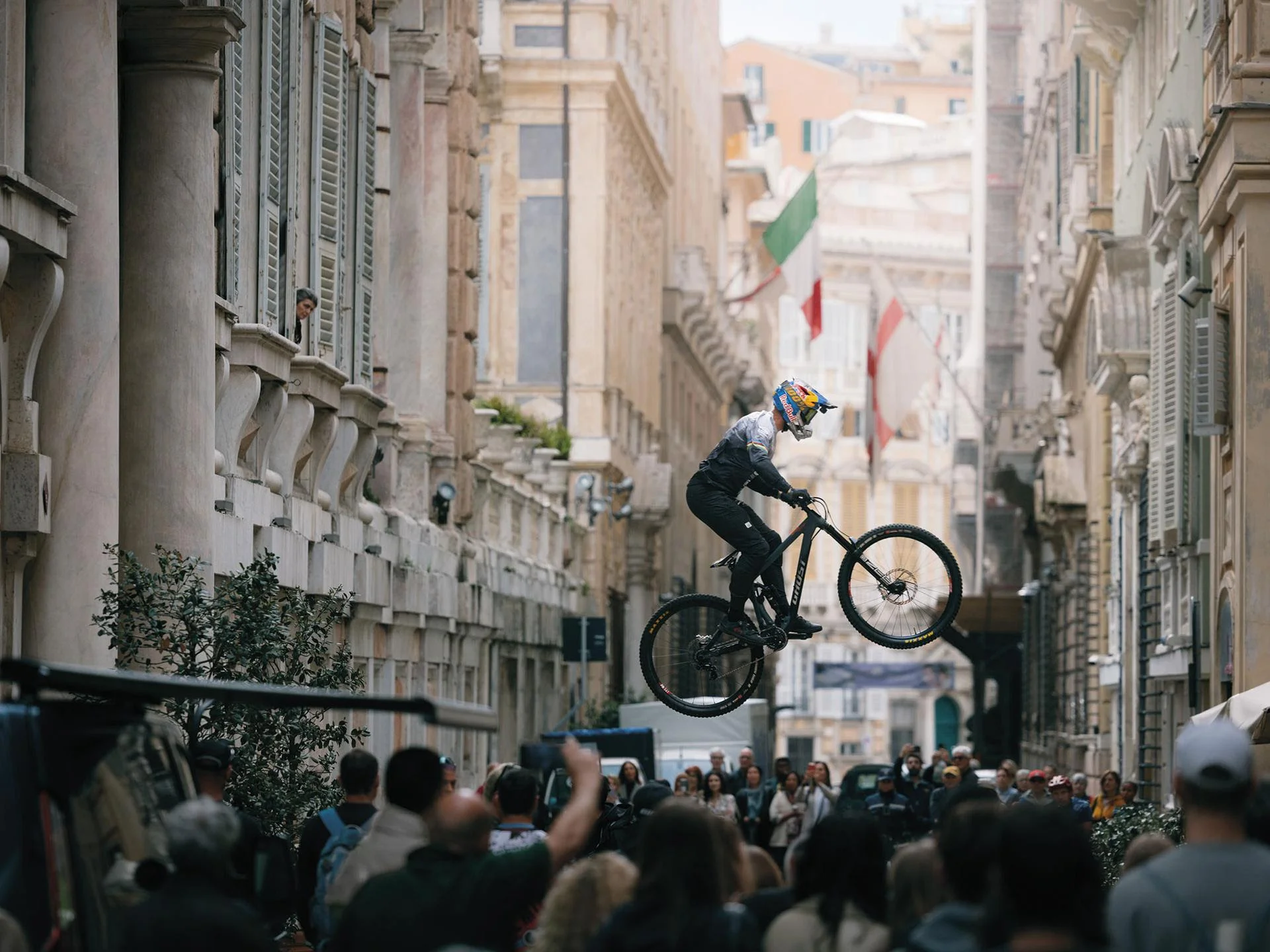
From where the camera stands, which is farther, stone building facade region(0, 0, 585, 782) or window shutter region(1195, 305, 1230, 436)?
window shutter region(1195, 305, 1230, 436)

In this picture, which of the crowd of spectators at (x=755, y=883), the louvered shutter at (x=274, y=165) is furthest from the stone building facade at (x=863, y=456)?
the crowd of spectators at (x=755, y=883)

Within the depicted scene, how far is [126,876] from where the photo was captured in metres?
8.19

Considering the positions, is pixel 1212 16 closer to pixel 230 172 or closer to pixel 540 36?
pixel 230 172

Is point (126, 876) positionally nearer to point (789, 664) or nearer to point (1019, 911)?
point (1019, 911)

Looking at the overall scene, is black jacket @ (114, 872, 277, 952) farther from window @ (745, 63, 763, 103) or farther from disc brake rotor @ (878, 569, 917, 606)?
window @ (745, 63, 763, 103)

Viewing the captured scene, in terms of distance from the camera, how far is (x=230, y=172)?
2006cm

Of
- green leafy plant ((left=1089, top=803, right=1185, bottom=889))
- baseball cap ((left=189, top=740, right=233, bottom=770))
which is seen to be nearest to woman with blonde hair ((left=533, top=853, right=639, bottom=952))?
baseball cap ((left=189, top=740, right=233, bottom=770))

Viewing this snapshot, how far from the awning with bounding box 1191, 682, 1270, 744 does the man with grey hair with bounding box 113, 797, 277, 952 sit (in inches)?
382

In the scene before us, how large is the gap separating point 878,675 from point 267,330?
5457 cm

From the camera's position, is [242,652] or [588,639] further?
[588,639]

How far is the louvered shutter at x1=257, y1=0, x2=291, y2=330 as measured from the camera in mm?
21516

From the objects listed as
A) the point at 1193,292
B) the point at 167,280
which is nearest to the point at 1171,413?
the point at 1193,292

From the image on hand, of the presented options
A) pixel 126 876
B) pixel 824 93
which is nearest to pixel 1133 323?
pixel 126 876

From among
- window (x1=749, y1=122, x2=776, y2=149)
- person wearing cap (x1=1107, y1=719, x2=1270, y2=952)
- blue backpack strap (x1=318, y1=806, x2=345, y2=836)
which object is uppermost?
window (x1=749, y1=122, x2=776, y2=149)
